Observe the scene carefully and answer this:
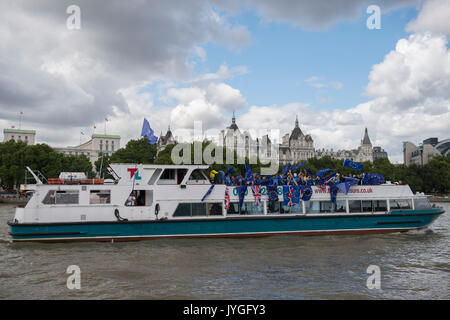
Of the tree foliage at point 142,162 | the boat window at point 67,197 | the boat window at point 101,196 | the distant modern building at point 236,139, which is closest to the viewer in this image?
the boat window at point 67,197

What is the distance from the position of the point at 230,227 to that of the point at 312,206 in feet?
17.0

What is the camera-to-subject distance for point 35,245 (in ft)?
54.8

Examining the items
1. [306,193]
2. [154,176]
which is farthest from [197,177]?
[306,193]

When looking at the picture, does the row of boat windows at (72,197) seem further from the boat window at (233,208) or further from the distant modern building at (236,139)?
the distant modern building at (236,139)

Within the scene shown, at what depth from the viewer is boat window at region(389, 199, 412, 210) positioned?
67.0 ft

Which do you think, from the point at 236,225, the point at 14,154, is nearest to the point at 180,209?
the point at 236,225

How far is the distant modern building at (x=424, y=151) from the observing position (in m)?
121

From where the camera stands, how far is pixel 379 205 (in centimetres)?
2027

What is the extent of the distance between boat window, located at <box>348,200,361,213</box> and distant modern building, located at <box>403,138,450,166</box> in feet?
371

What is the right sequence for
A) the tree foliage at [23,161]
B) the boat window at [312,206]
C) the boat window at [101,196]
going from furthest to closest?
the tree foliage at [23,161] → the boat window at [312,206] → the boat window at [101,196]

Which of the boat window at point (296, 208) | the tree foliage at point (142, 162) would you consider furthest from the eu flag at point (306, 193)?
the tree foliage at point (142, 162)

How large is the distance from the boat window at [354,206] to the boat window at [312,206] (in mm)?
1973

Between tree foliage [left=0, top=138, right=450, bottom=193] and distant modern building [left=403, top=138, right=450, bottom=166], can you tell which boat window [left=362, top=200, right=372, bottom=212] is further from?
distant modern building [left=403, top=138, right=450, bottom=166]

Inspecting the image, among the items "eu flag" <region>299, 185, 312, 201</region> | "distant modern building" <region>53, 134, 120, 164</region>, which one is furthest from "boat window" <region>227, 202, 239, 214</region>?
"distant modern building" <region>53, 134, 120, 164</region>
